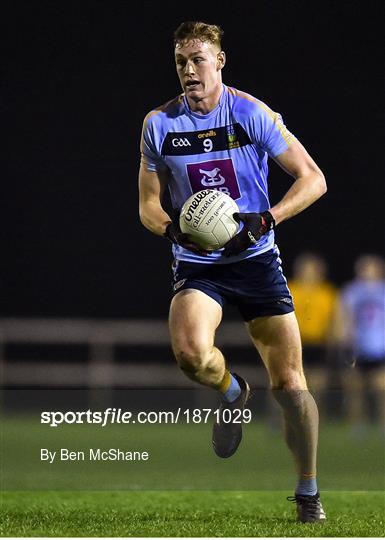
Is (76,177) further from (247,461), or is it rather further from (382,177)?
(247,461)

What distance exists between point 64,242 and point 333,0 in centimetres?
798

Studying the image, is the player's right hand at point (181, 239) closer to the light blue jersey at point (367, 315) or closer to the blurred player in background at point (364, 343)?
the blurred player in background at point (364, 343)

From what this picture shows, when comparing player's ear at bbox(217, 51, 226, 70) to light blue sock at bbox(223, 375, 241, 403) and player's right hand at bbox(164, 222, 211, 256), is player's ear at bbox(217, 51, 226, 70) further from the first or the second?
light blue sock at bbox(223, 375, 241, 403)

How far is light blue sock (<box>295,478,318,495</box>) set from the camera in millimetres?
5902

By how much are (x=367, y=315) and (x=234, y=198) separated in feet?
16.6

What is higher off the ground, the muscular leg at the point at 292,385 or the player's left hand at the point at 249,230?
the player's left hand at the point at 249,230

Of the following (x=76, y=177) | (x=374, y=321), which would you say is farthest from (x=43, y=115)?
(x=374, y=321)

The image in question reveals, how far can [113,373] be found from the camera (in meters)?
15.3

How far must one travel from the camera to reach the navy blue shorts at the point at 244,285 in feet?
19.8

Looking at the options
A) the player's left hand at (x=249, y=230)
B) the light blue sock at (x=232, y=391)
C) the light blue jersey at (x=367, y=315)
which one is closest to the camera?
the player's left hand at (x=249, y=230)

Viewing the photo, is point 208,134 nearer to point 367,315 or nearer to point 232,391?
point 232,391

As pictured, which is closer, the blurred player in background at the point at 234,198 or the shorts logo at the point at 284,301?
the blurred player in background at the point at 234,198
